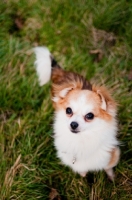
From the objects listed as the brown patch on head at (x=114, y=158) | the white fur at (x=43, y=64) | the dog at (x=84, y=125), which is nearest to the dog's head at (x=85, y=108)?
the dog at (x=84, y=125)

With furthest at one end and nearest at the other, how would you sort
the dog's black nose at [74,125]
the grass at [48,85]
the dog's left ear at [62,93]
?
the grass at [48,85], the dog's left ear at [62,93], the dog's black nose at [74,125]

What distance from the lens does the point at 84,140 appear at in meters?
2.59

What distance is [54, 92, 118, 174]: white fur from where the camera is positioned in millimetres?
2395

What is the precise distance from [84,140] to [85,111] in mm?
319

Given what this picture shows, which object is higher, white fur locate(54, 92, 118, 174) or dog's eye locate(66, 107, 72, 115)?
dog's eye locate(66, 107, 72, 115)

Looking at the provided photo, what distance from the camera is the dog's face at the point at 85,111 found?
2.36 metres

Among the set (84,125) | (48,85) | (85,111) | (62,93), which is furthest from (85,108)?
(48,85)

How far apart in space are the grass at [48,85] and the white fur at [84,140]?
260 millimetres

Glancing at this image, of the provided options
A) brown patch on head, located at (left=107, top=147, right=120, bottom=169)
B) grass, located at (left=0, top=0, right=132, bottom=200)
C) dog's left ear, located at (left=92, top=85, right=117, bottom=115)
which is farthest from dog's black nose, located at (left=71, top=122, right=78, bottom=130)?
grass, located at (left=0, top=0, right=132, bottom=200)

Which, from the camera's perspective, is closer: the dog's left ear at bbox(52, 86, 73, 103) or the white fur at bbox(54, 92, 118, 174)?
the white fur at bbox(54, 92, 118, 174)

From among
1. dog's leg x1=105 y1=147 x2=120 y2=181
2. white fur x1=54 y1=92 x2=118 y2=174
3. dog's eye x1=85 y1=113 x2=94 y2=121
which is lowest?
dog's leg x1=105 y1=147 x2=120 y2=181

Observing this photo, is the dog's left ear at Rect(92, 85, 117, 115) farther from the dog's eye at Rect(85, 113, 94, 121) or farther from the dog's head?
the dog's eye at Rect(85, 113, 94, 121)

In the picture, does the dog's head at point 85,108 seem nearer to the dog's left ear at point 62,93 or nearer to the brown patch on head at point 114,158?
the dog's left ear at point 62,93

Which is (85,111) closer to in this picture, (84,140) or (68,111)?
(68,111)
